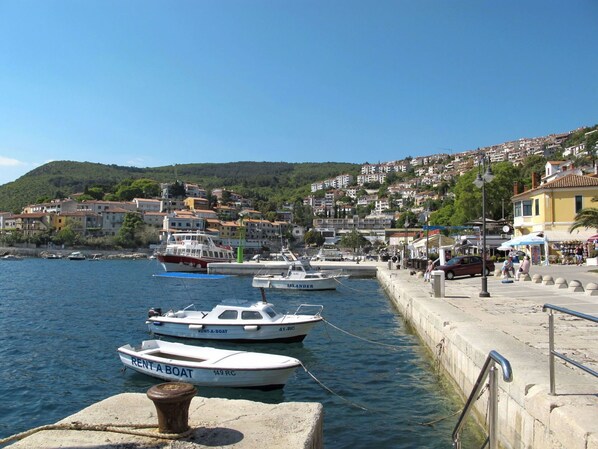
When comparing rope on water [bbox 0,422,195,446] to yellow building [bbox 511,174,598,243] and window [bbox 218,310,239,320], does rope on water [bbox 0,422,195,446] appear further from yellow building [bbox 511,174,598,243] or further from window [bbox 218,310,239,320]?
yellow building [bbox 511,174,598,243]

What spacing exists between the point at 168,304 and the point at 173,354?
60.8 feet

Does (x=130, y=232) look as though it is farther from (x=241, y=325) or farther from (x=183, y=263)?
(x=241, y=325)

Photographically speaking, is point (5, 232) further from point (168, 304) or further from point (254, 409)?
point (254, 409)

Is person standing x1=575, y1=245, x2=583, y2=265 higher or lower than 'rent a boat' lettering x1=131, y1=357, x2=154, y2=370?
higher

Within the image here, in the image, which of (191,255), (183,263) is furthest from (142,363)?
(191,255)

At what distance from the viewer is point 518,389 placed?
705 centimetres

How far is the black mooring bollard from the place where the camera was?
5.29 meters

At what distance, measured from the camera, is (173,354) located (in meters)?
13.8

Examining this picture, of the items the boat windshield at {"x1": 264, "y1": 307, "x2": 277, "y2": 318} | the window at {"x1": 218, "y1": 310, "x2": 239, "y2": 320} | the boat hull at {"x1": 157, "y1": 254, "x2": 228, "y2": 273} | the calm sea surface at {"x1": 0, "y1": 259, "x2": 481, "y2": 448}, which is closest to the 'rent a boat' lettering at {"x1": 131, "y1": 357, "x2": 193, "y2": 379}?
the calm sea surface at {"x1": 0, "y1": 259, "x2": 481, "y2": 448}

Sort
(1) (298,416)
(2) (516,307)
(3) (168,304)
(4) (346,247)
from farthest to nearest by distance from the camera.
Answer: (4) (346,247) → (3) (168,304) → (2) (516,307) → (1) (298,416)

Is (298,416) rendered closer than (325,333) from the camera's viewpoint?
Yes

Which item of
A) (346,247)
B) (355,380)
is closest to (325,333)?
(355,380)

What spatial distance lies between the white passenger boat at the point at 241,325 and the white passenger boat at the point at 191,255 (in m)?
46.4

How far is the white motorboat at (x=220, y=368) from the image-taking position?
12016 mm
